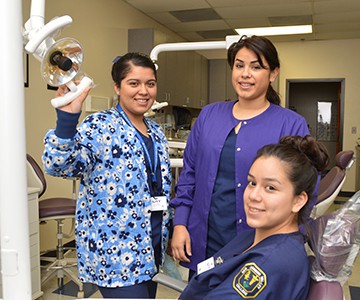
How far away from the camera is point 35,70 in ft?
11.1

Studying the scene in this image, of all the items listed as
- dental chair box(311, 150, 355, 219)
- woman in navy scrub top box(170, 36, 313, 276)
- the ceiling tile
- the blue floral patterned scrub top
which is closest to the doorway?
the ceiling tile

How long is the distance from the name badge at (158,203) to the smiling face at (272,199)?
402mm

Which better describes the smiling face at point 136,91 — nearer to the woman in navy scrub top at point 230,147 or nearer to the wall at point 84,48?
the woman in navy scrub top at point 230,147

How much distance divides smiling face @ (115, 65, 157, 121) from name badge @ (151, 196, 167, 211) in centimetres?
32

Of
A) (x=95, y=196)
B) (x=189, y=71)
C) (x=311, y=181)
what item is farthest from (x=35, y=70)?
(x=189, y=71)

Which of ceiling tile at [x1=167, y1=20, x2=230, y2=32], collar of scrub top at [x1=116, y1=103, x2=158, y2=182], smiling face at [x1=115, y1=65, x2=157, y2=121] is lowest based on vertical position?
collar of scrub top at [x1=116, y1=103, x2=158, y2=182]

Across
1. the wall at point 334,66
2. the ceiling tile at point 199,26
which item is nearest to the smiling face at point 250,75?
the ceiling tile at point 199,26

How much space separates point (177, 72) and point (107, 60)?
1510mm

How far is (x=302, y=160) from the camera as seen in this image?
112cm

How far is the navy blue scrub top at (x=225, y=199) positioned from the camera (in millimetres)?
1418

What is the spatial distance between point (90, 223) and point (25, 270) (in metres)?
0.60

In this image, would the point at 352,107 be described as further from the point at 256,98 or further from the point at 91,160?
the point at 91,160

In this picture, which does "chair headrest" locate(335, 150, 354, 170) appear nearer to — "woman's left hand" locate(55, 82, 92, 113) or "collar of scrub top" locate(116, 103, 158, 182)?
"collar of scrub top" locate(116, 103, 158, 182)

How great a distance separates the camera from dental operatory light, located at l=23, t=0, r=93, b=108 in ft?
2.31
